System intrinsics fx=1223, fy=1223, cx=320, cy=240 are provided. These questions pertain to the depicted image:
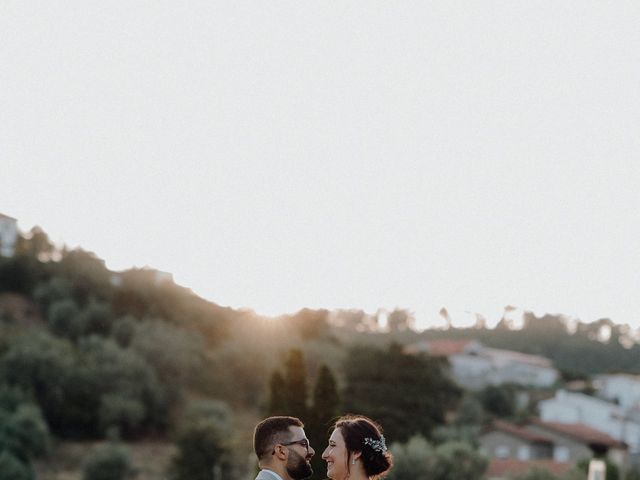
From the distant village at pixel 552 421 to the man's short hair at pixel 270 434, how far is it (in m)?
37.9

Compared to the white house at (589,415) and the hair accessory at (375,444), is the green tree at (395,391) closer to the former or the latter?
the white house at (589,415)

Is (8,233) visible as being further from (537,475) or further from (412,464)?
(537,475)

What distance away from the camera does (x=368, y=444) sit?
15.8 ft

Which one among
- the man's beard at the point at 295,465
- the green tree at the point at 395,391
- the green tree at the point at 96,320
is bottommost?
the green tree at the point at 395,391

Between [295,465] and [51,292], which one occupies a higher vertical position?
[51,292]

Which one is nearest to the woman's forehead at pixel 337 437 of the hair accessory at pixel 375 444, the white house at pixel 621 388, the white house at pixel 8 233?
the hair accessory at pixel 375 444

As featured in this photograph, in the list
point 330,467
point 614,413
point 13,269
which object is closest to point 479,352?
point 614,413

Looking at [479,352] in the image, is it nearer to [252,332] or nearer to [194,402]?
[252,332]

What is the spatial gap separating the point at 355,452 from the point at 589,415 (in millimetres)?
71900

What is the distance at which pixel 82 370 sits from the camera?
5591 centimetres

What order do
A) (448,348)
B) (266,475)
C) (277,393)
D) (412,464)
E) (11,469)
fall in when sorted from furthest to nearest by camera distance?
(448,348) < (11,469) < (412,464) < (277,393) < (266,475)

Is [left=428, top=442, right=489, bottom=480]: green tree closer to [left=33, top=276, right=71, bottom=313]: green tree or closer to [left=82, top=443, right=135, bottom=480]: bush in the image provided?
[left=82, top=443, right=135, bottom=480]: bush

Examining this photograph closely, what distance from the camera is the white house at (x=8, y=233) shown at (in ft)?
271

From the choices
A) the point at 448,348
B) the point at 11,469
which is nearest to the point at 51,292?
the point at 11,469
